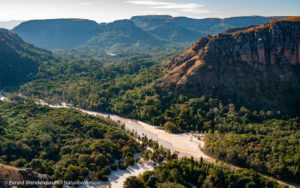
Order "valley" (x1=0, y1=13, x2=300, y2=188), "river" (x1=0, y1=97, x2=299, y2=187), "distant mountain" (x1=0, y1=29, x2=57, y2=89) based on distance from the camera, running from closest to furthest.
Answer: "valley" (x1=0, y1=13, x2=300, y2=188) < "river" (x1=0, y1=97, x2=299, y2=187) < "distant mountain" (x1=0, y1=29, x2=57, y2=89)

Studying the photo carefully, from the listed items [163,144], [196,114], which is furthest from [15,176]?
[196,114]

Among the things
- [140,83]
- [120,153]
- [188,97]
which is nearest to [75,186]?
[120,153]

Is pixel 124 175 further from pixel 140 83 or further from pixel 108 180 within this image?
pixel 140 83

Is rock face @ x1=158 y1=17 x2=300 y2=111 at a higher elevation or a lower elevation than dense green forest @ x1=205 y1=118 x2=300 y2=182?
higher

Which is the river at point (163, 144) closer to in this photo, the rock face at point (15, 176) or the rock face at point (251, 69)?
the rock face at point (15, 176)

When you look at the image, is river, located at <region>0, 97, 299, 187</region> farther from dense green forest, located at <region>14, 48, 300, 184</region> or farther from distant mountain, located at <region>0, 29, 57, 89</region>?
distant mountain, located at <region>0, 29, 57, 89</region>

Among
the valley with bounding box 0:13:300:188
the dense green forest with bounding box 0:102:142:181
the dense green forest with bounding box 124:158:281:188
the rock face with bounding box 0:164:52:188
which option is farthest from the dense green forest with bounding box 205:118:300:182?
the rock face with bounding box 0:164:52:188
